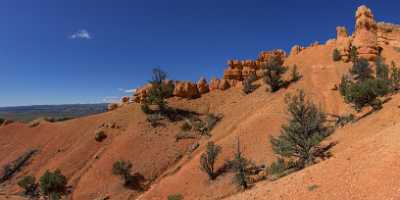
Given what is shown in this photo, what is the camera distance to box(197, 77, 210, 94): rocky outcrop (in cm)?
5409

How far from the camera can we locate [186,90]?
5197cm

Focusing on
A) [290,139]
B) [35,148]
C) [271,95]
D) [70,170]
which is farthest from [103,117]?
[290,139]

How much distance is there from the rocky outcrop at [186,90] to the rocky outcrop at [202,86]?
1115 mm

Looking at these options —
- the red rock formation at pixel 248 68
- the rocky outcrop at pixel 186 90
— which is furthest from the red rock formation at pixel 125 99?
the red rock formation at pixel 248 68

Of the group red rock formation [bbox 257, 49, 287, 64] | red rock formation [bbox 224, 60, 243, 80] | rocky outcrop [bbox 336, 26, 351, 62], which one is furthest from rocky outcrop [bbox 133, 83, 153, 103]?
rocky outcrop [bbox 336, 26, 351, 62]

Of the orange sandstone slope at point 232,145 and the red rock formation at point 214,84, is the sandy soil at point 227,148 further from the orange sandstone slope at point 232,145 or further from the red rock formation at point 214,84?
the red rock formation at point 214,84

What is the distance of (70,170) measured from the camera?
115 ft

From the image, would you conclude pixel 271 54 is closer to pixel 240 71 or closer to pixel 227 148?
pixel 240 71

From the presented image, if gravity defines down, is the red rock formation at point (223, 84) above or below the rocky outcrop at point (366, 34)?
below

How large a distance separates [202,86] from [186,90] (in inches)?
162

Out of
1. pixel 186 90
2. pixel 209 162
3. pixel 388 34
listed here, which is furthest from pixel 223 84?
pixel 388 34

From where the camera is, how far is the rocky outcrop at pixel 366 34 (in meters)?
42.1

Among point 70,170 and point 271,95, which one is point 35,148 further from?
point 271,95

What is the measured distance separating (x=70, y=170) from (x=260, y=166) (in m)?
25.2
